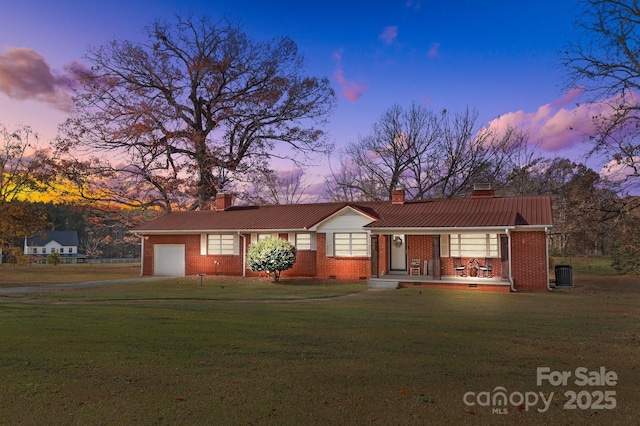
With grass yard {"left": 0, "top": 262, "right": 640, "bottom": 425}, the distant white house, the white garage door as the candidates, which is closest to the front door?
grass yard {"left": 0, "top": 262, "right": 640, "bottom": 425}

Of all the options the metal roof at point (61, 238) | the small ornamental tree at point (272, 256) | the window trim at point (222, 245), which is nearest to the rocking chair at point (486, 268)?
the small ornamental tree at point (272, 256)

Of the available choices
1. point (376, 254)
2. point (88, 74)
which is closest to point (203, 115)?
point (88, 74)

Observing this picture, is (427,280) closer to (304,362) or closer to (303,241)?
(303,241)

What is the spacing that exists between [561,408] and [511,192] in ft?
129

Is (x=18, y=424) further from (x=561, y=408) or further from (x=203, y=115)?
(x=203, y=115)

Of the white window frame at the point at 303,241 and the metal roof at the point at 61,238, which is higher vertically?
the metal roof at the point at 61,238

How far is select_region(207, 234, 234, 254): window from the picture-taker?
27.2 m

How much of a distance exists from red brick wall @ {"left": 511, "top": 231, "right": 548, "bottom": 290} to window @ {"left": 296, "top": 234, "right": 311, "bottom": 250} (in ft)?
32.3

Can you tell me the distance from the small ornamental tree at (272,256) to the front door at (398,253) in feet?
15.6

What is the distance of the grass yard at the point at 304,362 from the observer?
17.3ft

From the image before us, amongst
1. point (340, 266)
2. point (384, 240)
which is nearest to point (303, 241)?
point (340, 266)

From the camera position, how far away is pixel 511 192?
42.1 meters

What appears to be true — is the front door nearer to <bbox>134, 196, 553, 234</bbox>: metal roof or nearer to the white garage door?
<bbox>134, 196, 553, 234</bbox>: metal roof

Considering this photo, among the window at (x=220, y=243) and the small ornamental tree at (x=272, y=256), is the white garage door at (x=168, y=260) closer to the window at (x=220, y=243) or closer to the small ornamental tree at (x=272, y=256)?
the window at (x=220, y=243)
